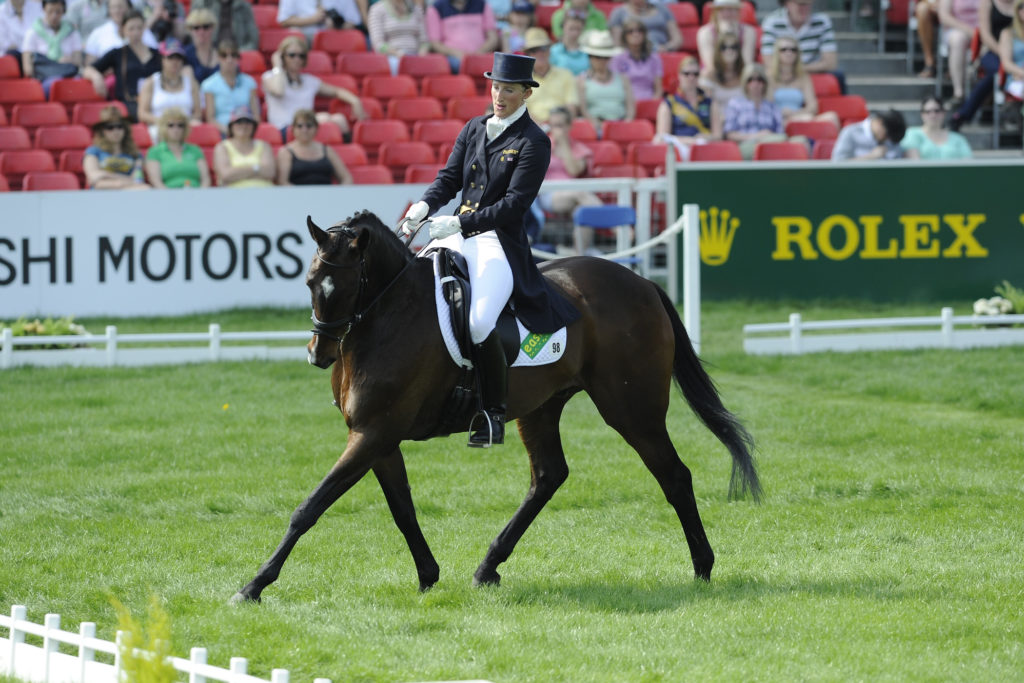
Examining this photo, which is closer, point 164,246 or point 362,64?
point 164,246

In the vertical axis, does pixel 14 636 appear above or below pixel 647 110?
below

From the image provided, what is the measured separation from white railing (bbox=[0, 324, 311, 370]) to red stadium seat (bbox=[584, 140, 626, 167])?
5.43m

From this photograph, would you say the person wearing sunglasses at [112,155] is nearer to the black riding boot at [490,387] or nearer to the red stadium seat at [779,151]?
the red stadium seat at [779,151]

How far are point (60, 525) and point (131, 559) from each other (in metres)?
0.99

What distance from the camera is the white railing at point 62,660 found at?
4727 mm

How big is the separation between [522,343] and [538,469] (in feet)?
2.73

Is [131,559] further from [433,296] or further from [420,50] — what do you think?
[420,50]

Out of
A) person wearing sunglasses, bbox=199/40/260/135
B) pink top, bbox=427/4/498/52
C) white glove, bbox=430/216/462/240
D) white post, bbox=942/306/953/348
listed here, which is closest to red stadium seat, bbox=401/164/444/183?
person wearing sunglasses, bbox=199/40/260/135

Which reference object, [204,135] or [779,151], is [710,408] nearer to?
[779,151]

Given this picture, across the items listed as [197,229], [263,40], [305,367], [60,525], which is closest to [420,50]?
[263,40]

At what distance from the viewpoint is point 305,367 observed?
1391cm

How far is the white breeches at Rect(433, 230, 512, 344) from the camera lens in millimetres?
7035

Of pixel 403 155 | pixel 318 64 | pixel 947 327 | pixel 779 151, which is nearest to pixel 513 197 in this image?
pixel 947 327

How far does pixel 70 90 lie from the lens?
18250mm
